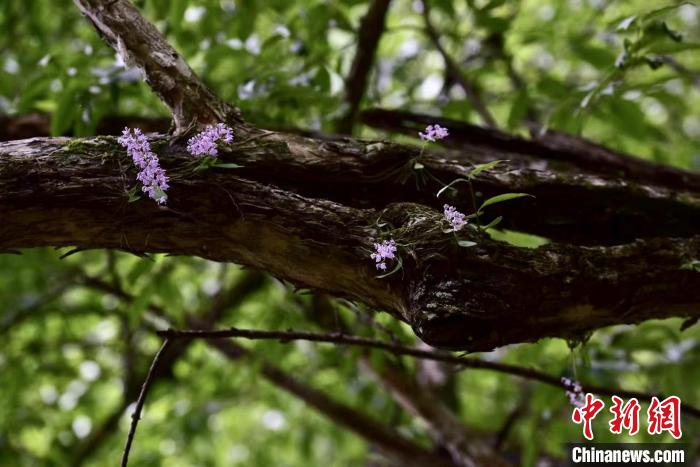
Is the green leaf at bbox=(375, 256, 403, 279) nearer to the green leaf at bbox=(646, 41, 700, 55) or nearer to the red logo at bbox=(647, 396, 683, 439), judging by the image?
the green leaf at bbox=(646, 41, 700, 55)

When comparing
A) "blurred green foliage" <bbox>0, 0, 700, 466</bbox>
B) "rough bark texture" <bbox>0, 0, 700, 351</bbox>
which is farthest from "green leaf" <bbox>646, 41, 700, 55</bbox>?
"rough bark texture" <bbox>0, 0, 700, 351</bbox>

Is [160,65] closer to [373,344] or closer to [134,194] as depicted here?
[134,194]

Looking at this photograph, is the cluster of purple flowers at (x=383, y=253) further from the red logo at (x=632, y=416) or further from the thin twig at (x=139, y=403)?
the red logo at (x=632, y=416)

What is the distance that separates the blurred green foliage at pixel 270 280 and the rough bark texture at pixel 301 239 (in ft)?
1.51

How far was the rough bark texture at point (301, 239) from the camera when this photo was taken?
1157 mm

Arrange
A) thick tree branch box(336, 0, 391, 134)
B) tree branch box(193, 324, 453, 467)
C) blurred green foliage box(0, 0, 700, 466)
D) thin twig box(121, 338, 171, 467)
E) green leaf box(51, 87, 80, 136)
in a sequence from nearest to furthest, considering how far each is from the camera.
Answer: thin twig box(121, 338, 171, 467) → green leaf box(51, 87, 80, 136) → blurred green foliage box(0, 0, 700, 466) → thick tree branch box(336, 0, 391, 134) → tree branch box(193, 324, 453, 467)

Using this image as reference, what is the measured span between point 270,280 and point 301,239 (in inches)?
85.0

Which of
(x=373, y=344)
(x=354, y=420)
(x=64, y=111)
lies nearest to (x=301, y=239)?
(x=373, y=344)

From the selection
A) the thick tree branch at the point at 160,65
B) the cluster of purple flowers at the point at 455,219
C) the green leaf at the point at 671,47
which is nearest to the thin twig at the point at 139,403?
the thick tree branch at the point at 160,65

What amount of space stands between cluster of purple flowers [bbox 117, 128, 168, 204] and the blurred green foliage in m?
0.71

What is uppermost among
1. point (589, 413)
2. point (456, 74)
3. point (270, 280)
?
point (456, 74)

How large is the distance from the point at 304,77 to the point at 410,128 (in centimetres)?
44

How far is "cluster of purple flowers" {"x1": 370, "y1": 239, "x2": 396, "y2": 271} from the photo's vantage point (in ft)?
3.83

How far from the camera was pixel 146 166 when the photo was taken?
1.20 metres
